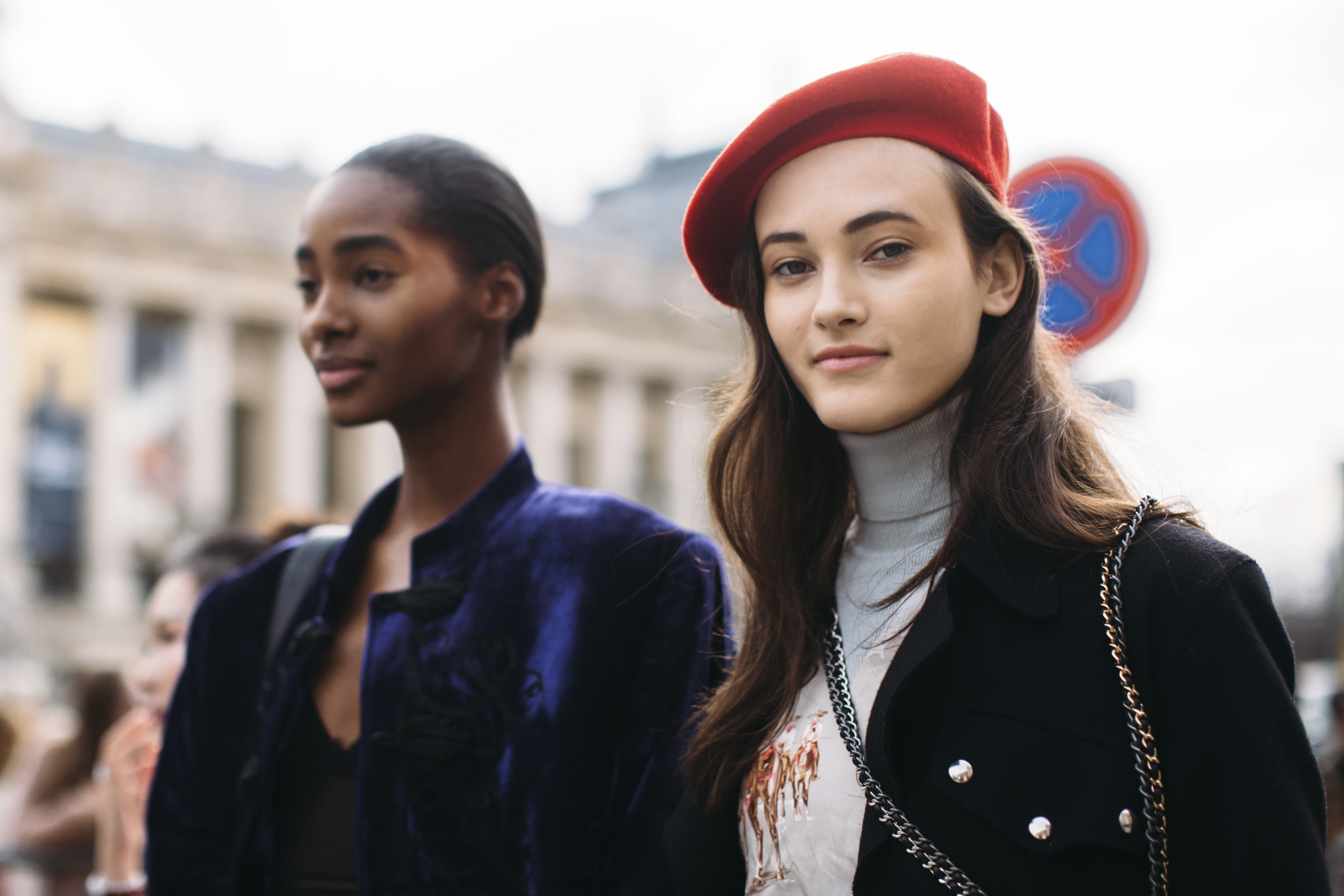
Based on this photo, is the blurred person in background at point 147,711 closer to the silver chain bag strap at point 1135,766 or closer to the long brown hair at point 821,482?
the long brown hair at point 821,482

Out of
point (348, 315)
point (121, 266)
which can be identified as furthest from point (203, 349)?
point (348, 315)

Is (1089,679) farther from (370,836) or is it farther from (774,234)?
(370,836)

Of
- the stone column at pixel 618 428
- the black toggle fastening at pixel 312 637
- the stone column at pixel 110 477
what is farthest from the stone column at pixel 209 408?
the black toggle fastening at pixel 312 637

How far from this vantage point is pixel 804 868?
1800mm

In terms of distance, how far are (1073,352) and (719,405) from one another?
2.15 ft

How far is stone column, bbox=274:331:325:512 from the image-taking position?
121ft

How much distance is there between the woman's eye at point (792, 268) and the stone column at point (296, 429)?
119 feet

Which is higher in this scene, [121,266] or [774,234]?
[121,266]

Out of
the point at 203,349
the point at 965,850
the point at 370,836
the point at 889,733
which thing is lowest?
the point at 370,836

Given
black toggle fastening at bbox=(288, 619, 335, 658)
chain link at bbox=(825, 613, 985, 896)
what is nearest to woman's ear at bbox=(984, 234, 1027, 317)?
chain link at bbox=(825, 613, 985, 896)

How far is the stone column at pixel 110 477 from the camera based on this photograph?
31.6 meters

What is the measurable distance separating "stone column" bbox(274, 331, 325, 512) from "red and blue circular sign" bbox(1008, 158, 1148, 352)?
3409 cm

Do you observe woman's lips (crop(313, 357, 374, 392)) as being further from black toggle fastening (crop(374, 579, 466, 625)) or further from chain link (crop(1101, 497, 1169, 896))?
chain link (crop(1101, 497, 1169, 896))

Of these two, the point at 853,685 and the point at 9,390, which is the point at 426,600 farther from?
the point at 9,390
